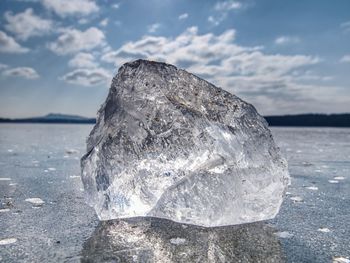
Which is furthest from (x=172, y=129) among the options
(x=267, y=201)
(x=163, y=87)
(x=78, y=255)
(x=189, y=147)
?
(x=78, y=255)

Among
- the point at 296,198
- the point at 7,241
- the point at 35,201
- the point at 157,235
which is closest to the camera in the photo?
the point at 7,241

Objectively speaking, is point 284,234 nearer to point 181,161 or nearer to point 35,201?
point 181,161

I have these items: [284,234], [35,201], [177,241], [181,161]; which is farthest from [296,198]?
[35,201]

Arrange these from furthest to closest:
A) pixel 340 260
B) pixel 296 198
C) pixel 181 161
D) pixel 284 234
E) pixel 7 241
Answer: pixel 296 198, pixel 181 161, pixel 284 234, pixel 7 241, pixel 340 260

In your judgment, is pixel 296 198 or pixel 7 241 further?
pixel 296 198

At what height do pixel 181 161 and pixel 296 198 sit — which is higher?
pixel 181 161

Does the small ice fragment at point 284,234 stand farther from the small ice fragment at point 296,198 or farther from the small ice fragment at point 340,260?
the small ice fragment at point 296,198

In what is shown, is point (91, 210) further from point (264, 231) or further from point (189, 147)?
point (264, 231)

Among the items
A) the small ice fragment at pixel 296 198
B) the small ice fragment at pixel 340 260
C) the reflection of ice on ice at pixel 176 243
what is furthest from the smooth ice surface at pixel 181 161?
the small ice fragment at pixel 340 260
